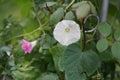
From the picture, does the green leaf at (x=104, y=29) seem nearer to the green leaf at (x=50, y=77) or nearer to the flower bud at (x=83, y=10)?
the flower bud at (x=83, y=10)

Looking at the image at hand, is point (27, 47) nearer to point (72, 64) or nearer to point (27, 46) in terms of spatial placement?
point (27, 46)

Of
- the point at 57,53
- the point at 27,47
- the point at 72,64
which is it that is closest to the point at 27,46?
the point at 27,47

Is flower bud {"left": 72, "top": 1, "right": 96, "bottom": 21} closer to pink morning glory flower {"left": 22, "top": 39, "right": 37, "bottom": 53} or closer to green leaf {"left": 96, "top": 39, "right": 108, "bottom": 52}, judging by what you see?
green leaf {"left": 96, "top": 39, "right": 108, "bottom": 52}

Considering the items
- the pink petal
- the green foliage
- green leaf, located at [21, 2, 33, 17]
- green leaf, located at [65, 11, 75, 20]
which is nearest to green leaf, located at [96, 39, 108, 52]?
the green foliage

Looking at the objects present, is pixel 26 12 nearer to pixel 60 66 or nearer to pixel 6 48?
pixel 6 48

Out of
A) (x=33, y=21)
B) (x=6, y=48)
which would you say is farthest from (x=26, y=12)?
(x=6, y=48)

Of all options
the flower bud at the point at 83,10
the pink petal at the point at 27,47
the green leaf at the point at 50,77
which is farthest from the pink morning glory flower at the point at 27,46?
the flower bud at the point at 83,10
